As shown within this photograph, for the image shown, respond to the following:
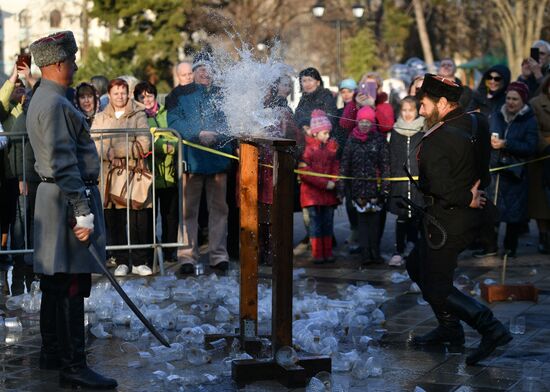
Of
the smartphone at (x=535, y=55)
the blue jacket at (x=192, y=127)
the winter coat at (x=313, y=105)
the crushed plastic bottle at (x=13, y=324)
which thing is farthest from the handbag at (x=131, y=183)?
the smartphone at (x=535, y=55)

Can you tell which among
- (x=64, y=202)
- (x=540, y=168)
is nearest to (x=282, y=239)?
(x=64, y=202)

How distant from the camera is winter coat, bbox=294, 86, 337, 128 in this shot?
9201mm

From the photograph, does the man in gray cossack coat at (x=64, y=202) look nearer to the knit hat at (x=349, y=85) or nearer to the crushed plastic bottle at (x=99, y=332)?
the crushed plastic bottle at (x=99, y=332)

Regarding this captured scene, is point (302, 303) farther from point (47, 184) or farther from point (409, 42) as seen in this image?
point (409, 42)

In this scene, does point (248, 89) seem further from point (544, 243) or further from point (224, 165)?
point (544, 243)

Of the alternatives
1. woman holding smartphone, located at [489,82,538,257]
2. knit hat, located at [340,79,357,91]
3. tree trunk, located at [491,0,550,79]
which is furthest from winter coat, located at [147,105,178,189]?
tree trunk, located at [491,0,550,79]

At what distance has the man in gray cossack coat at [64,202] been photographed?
6.68 meters

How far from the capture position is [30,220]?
11484 millimetres

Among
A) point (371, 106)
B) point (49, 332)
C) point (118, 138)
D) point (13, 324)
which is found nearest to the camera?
point (49, 332)

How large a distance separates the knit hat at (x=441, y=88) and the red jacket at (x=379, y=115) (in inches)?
154

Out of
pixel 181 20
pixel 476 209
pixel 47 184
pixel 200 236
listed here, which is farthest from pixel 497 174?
pixel 181 20

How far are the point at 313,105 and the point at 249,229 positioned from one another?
11.0 ft

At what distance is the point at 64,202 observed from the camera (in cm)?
683

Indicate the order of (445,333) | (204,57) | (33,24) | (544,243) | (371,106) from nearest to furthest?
(445,333)
(204,57)
(371,106)
(544,243)
(33,24)
